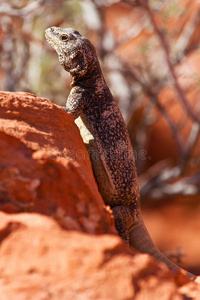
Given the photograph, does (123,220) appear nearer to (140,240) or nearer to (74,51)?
(140,240)

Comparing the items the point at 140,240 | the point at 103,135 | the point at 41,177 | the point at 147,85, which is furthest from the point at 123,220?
the point at 147,85

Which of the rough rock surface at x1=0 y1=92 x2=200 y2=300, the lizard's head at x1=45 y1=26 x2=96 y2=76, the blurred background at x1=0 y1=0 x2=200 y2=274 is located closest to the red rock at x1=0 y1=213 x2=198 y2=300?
the rough rock surface at x1=0 y1=92 x2=200 y2=300

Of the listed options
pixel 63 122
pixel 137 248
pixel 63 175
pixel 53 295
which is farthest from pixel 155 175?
pixel 53 295

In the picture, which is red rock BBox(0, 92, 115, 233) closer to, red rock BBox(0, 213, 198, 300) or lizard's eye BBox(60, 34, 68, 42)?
red rock BBox(0, 213, 198, 300)

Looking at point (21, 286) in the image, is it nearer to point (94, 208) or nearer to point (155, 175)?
point (94, 208)

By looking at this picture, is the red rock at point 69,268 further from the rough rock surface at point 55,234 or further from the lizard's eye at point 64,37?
the lizard's eye at point 64,37
